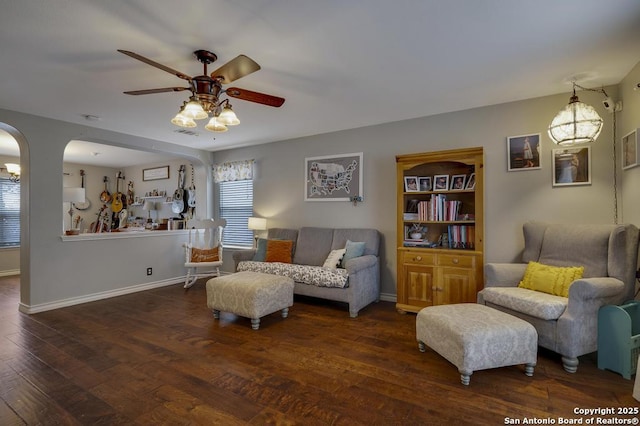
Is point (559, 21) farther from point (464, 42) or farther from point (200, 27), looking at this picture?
point (200, 27)

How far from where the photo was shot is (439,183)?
3676 millimetres

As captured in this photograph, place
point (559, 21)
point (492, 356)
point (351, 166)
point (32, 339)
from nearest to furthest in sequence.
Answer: point (559, 21)
point (492, 356)
point (32, 339)
point (351, 166)

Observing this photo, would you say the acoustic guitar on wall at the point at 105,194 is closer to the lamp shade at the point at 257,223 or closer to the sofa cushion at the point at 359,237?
the lamp shade at the point at 257,223

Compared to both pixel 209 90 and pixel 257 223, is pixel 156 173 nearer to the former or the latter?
pixel 257 223

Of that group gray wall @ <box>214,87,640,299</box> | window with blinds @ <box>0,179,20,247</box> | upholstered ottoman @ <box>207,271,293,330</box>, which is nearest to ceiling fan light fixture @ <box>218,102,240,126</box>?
upholstered ottoman @ <box>207,271,293,330</box>

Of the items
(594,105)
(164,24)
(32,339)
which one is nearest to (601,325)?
(594,105)

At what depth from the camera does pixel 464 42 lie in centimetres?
219

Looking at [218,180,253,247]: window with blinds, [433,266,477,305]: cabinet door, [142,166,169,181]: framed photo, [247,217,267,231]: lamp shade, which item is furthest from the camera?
[142,166,169,181]: framed photo

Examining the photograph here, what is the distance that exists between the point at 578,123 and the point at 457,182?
3.95 feet

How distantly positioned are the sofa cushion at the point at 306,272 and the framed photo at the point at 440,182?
1.48 metres

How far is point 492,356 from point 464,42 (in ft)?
7.13

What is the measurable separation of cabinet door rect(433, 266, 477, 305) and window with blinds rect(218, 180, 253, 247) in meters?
3.31

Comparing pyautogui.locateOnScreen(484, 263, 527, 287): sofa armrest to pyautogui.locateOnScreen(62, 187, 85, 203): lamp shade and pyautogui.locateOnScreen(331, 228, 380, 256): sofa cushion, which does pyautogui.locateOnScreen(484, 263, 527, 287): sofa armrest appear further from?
pyautogui.locateOnScreen(62, 187, 85, 203): lamp shade

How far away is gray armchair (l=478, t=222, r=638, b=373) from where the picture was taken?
7.34ft
